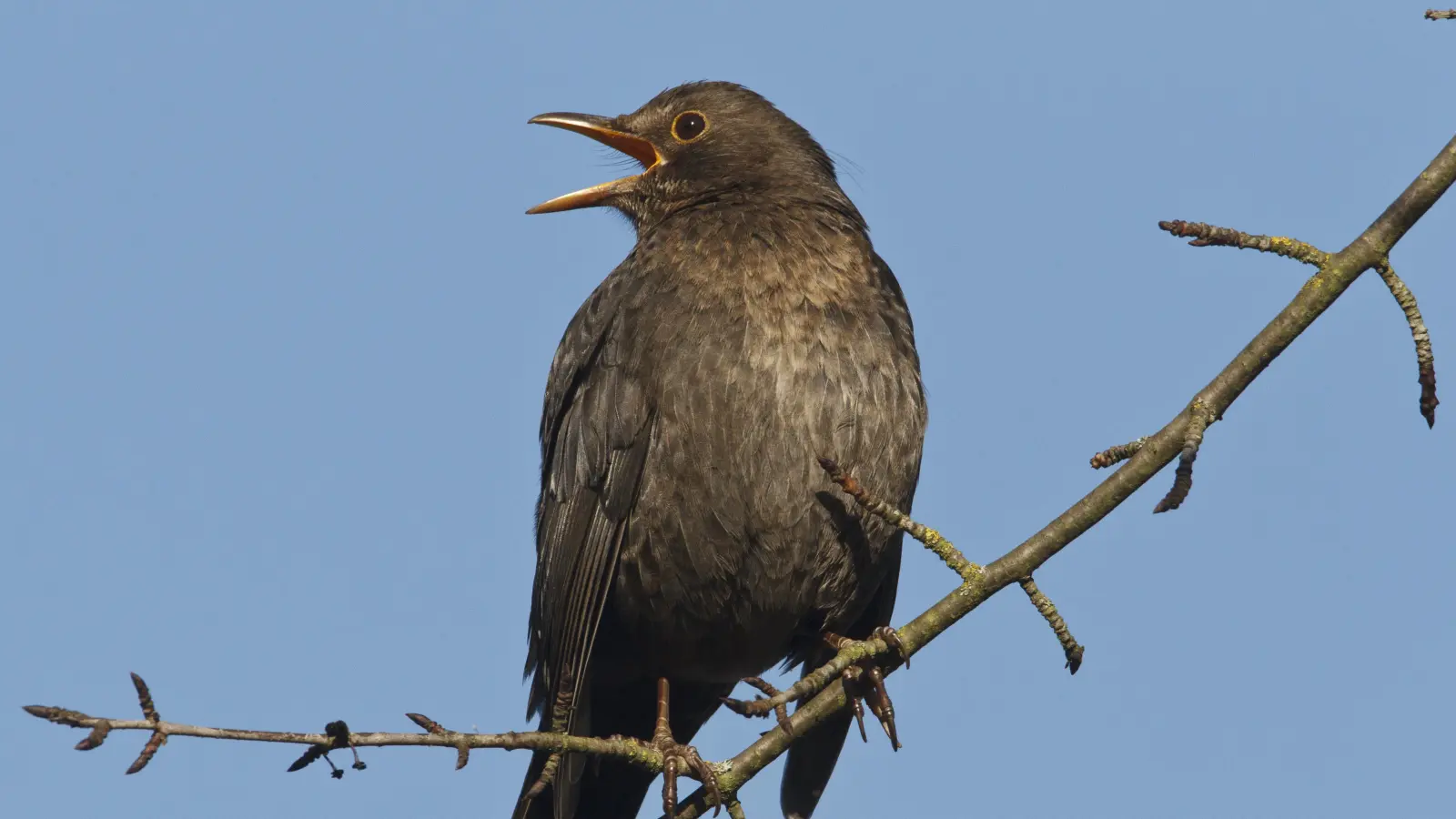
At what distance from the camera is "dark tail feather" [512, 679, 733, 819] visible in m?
5.78

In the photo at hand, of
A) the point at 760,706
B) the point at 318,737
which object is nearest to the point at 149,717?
the point at 318,737

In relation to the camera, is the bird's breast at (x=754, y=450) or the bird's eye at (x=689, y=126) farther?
the bird's eye at (x=689, y=126)

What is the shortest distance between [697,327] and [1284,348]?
2194 mm

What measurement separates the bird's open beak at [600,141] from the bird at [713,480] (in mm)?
834

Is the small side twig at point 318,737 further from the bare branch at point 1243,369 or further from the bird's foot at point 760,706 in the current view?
the bare branch at point 1243,369

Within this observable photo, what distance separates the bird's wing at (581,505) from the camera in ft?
18.4

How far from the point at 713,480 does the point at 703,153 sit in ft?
6.76

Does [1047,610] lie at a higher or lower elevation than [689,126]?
lower

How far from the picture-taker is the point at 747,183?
6582mm

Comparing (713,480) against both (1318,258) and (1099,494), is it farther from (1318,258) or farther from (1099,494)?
(1318,258)

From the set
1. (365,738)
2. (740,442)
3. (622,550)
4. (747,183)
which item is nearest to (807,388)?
(740,442)

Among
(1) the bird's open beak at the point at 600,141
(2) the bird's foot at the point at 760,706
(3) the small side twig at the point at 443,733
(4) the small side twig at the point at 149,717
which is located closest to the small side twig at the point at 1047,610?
(2) the bird's foot at the point at 760,706

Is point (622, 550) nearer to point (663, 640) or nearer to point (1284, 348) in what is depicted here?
point (663, 640)

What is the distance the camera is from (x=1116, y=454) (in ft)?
13.6
